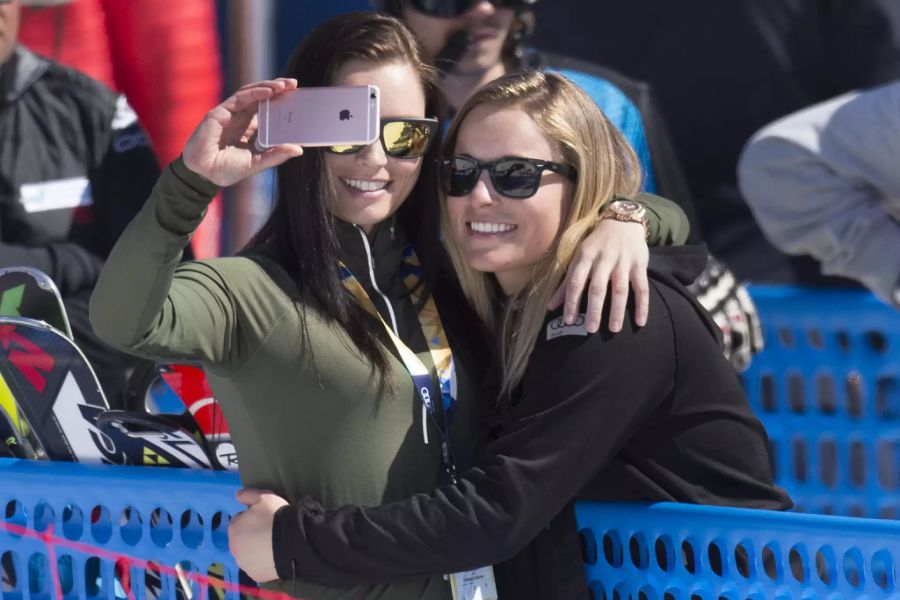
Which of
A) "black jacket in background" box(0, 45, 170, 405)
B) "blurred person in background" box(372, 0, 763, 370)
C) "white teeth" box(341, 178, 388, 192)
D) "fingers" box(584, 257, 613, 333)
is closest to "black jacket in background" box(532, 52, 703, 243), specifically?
"blurred person in background" box(372, 0, 763, 370)

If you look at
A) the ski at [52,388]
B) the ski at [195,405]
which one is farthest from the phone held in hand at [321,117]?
the ski at [52,388]

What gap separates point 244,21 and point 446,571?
5.96 feet

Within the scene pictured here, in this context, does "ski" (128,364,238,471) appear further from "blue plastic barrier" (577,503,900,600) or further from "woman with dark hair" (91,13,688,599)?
"blue plastic barrier" (577,503,900,600)

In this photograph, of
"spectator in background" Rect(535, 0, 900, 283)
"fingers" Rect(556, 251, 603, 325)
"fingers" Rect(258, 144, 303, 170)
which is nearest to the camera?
"fingers" Rect(258, 144, 303, 170)

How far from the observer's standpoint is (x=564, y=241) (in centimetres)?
222

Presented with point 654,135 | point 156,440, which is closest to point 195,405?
point 156,440

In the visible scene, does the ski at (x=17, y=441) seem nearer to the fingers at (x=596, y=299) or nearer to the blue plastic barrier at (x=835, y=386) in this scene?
the fingers at (x=596, y=299)

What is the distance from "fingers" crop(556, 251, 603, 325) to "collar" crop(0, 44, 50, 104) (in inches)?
59.8

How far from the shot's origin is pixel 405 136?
89.1 inches

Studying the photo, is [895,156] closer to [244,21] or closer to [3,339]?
[244,21]

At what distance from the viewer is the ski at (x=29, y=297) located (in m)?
2.70

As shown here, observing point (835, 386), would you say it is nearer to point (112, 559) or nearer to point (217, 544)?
point (217, 544)

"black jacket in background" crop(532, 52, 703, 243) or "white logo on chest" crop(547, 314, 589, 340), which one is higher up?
"white logo on chest" crop(547, 314, 589, 340)

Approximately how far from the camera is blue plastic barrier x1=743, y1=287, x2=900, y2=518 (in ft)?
11.3
